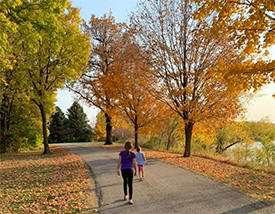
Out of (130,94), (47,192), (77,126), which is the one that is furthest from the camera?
(77,126)

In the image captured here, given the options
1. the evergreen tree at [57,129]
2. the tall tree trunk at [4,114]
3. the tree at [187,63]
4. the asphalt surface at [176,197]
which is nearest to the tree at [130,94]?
the tree at [187,63]

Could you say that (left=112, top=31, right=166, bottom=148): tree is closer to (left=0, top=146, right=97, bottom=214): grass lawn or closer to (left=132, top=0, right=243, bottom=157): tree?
(left=132, top=0, right=243, bottom=157): tree

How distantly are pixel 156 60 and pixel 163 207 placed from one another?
31.1 ft

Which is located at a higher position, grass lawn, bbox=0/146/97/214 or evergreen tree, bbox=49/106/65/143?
evergreen tree, bbox=49/106/65/143

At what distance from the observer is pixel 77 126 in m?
45.4

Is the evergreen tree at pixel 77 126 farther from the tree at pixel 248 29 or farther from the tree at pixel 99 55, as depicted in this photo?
the tree at pixel 248 29

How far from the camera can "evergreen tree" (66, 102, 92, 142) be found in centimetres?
4481

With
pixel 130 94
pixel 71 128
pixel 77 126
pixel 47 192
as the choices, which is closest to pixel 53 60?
pixel 130 94

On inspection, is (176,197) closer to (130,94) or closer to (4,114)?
(130,94)

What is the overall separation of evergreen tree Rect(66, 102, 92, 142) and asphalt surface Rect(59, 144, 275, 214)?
3767 centimetres

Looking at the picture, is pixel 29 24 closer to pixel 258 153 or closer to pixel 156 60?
pixel 156 60

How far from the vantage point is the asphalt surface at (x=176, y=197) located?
5.20 meters

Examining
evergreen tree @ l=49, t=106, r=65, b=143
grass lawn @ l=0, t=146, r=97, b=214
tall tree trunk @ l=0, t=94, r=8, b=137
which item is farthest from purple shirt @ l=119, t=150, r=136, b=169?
evergreen tree @ l=49, t=106, r=65, b=143

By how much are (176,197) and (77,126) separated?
1645 inches
